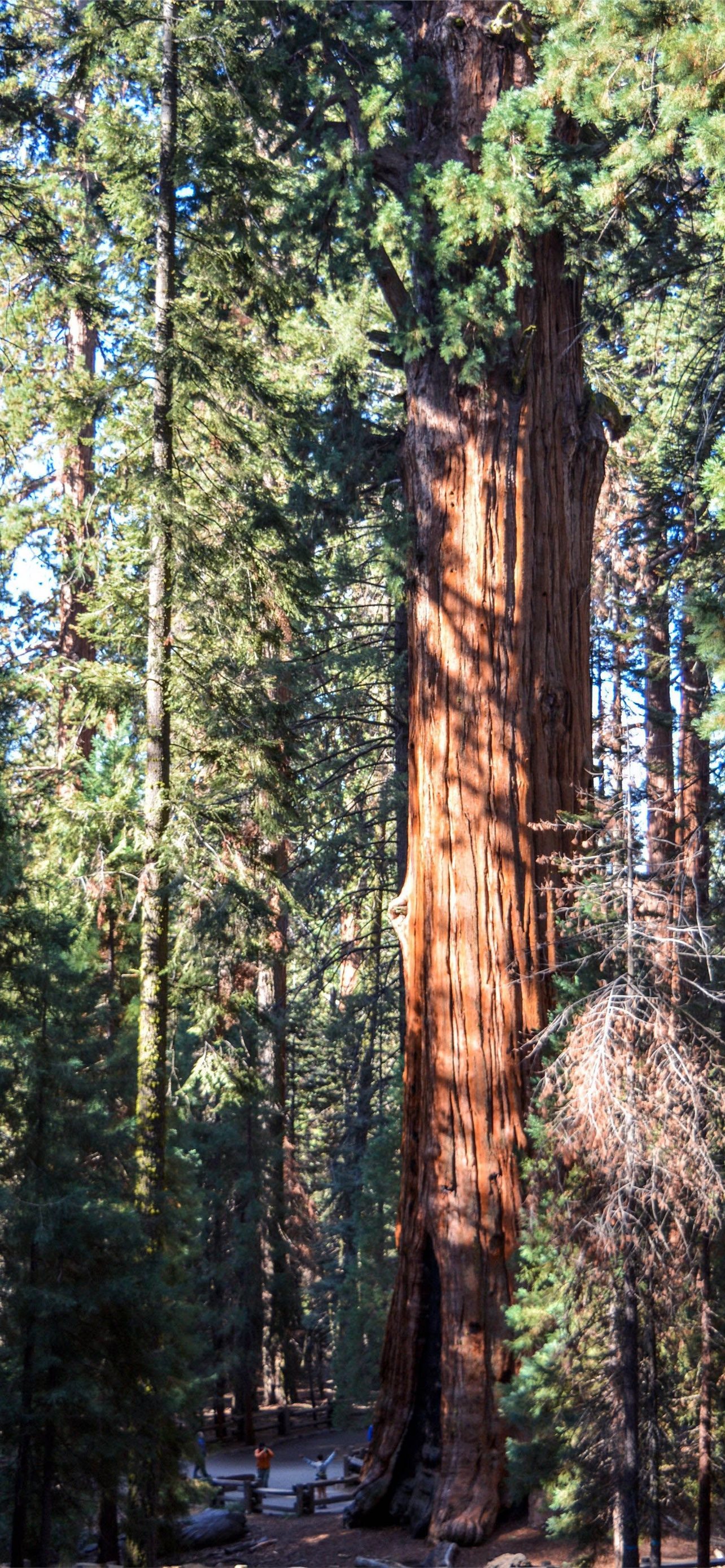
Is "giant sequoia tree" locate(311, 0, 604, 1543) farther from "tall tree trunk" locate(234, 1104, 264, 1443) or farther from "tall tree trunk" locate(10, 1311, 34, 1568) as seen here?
"tall tree trunk" locate(234, 1104, 264, 1443)

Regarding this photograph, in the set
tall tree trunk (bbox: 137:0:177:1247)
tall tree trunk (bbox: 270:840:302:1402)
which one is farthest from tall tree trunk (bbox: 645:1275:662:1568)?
tall tree trunk (bbox: 270:840:302:1402)

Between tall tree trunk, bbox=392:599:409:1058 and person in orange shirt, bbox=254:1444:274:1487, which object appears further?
person in orange shirt, bbox=254:1444:274:1487

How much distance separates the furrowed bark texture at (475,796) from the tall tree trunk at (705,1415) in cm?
127

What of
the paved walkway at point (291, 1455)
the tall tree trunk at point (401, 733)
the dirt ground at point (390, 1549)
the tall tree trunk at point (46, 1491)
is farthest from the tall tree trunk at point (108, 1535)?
the paved walkway at point (291, 1455)

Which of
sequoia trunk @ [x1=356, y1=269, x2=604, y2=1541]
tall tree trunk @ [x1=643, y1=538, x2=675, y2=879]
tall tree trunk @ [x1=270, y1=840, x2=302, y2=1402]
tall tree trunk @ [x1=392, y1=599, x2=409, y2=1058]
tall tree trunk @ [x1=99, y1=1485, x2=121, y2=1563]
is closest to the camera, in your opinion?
sequoia trunk @ [x1=356, y1=269, x2=604, y2=1541]

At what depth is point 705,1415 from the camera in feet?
23.6

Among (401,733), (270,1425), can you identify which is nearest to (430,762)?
(401,733)

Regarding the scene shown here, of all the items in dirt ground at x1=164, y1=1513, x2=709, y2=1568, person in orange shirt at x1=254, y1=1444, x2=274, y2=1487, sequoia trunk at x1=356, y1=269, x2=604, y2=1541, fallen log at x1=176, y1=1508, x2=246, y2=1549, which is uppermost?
sequoia trunk at x1=356, y1=269, x2=604, y2=1541

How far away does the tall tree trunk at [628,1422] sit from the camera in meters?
6.26

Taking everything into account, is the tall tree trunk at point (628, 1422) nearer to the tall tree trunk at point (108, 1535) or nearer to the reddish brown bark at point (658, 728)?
the reddish brown bark at point (658, 728)

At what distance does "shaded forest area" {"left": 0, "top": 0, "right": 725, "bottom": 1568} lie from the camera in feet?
22.9

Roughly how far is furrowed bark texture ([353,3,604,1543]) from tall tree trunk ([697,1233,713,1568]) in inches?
49.9

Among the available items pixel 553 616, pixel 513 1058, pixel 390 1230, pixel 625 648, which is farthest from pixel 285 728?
pixel 390 1230

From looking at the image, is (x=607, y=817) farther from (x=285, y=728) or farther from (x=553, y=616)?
(x=285, y=728)
